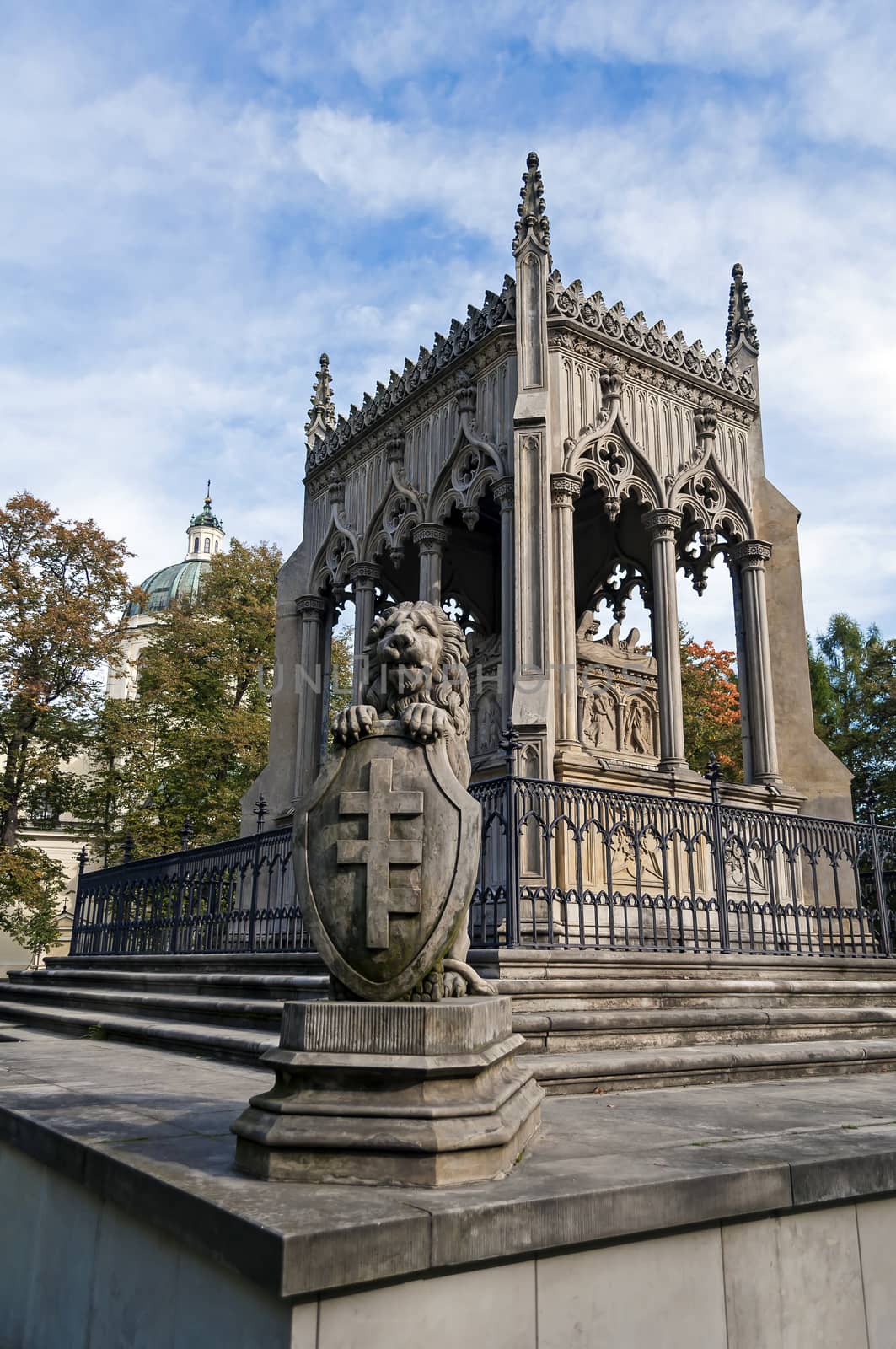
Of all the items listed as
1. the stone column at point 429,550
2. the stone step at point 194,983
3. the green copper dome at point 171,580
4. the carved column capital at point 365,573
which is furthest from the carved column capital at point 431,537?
the green copper dome at point 171,580

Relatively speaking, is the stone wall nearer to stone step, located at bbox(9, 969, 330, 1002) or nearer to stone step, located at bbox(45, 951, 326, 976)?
stone step, located at bbox(9, 969, 330, 1002)

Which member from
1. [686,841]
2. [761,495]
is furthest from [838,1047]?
[761,495]

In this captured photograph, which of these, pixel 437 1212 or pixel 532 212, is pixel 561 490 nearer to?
pixel 532 212

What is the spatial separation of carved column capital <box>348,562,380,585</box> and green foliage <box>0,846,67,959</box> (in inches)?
445

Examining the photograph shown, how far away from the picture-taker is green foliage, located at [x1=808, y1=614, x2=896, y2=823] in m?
24.6

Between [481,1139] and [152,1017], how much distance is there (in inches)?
309

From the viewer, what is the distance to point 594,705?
514 inches

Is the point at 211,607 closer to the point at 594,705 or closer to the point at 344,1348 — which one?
the point at 594,705

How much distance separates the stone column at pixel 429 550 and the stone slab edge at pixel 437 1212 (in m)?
A: 9.70

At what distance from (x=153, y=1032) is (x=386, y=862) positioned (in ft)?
20.0

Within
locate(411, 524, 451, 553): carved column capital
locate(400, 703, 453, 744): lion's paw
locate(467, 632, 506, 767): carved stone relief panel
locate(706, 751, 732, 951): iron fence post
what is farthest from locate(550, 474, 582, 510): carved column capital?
locate(400, 703, 453, 744): lion's paw

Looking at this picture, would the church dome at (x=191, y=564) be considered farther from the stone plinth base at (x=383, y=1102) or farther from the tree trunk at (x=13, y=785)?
the stone plinth base at (x=383, y=1102)

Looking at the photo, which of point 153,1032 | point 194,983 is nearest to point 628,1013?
point 153,1032

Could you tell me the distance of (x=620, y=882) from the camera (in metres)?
10.7
